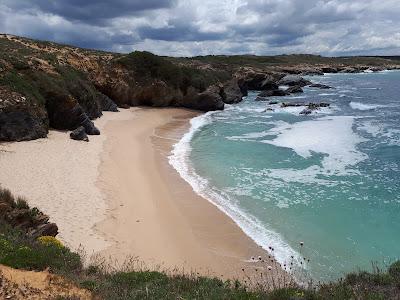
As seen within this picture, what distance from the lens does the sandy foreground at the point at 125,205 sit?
1209 centimetres

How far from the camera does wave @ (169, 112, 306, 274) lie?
12578mm

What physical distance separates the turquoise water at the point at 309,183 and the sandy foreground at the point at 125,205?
987 mm

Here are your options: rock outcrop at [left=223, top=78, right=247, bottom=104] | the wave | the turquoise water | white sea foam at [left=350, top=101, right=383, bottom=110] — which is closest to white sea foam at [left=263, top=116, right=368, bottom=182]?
the turquoise water

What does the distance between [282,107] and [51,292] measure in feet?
146

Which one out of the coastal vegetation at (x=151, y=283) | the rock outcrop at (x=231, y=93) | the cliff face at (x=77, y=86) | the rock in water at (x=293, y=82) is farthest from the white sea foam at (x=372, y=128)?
the rock in water at (x=293, y=82)

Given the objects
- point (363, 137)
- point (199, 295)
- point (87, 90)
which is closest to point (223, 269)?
point (199, 295)

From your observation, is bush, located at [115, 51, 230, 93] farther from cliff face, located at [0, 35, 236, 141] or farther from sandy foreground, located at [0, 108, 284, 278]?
sandy foreground, located at [0, 108, 284, 278]

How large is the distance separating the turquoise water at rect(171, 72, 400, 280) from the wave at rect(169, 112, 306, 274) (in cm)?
3

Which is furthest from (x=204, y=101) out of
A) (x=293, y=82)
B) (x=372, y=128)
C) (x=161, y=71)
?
(x=293, y=82)

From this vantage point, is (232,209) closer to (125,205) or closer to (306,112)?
(125,205)

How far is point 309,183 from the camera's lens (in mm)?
19141

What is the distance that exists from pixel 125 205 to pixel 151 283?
27.4 ft

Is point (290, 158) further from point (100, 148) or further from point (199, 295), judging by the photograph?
point (199, 295)

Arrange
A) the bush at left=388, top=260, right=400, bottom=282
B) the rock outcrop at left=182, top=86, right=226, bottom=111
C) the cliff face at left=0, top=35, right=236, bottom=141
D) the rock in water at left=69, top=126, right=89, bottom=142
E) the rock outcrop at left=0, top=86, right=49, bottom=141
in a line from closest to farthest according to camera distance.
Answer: the bush at left=388, top=260, right=400, bottom=282
the rock outcrop at left=0, top=86, right=49, bottom=141
the cliff face at left=0, top=35, right=236, bottom=141
the rock in water at left=69, top=126, right=89, bottom=142
the rock outcrop at left=182, top=86, right=226, bottom=111
